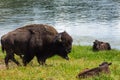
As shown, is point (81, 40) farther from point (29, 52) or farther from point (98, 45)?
point (29, 52)

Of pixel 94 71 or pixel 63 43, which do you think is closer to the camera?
pixel 94 71

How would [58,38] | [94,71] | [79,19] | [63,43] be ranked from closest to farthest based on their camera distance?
[94,71], [58,38], [63,43], [79,19]

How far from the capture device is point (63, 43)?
14.5 m

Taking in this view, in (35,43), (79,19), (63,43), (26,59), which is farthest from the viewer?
(79,19)

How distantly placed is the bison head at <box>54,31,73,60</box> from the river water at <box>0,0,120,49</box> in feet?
57.3

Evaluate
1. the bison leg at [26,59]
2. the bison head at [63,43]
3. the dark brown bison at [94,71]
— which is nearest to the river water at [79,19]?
the bison head at [63,43]

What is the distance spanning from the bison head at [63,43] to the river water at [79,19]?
1747 cm

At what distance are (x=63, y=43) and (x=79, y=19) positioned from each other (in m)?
37.3

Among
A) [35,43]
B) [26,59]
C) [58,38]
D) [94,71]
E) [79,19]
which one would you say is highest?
[94,71]

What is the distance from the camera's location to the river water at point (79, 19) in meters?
38.5

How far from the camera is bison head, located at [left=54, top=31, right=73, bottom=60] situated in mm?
14341

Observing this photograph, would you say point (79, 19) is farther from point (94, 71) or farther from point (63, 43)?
point (94, 71)

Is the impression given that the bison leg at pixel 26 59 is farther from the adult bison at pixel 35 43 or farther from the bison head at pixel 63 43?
the bison head at pixel 63 43

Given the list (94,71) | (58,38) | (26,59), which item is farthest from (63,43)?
(94,71)
